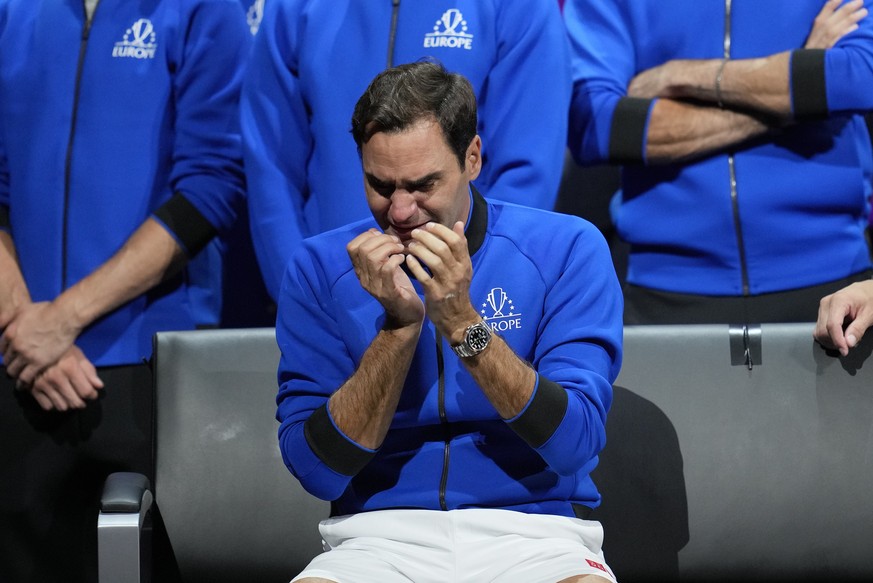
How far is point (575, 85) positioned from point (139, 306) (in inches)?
47.1

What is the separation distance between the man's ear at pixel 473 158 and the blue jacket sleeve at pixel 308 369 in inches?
13.6

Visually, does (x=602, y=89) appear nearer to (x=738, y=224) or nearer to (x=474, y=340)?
(x=738, y=224)

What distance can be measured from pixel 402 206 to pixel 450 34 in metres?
0.85

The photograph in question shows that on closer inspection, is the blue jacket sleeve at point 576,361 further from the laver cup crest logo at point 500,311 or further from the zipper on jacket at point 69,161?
the zipper on jacket at point 69,161

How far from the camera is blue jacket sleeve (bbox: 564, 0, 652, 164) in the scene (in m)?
3.07

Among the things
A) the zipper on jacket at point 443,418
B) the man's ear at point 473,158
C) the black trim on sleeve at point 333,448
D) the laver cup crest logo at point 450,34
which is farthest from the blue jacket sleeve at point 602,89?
the black trim on sleeve at point 333,448

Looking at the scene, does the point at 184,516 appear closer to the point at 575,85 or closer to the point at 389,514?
the point at 389,514

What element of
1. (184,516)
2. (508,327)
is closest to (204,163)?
(184,516)

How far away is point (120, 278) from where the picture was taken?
310 centimetres

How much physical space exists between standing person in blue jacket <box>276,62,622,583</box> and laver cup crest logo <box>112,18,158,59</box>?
960mm

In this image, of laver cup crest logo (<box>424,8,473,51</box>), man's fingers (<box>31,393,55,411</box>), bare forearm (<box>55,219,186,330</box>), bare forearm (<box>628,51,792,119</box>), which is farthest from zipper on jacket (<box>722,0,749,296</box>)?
man's fingers (<box>31,393,55,411</box>)

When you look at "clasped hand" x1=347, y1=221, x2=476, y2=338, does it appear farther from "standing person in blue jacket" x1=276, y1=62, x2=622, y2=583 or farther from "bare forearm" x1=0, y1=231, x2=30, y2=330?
"bare forearm" x1=0, y1=231, x2=30, y2=330

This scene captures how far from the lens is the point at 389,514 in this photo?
2.37 m

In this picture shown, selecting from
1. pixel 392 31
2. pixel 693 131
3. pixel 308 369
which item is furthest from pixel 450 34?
pixel 308 369
